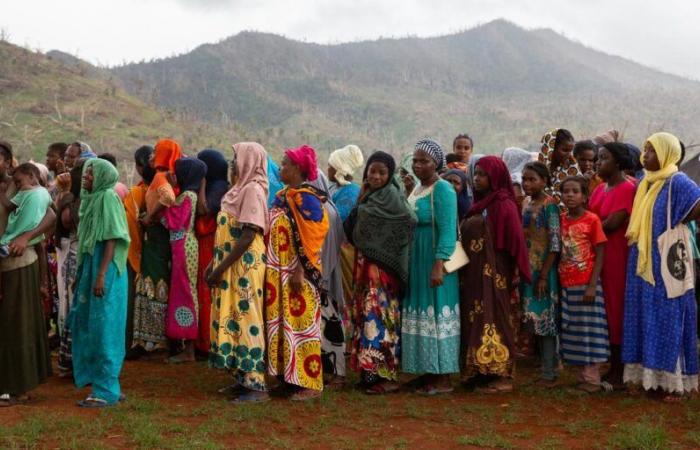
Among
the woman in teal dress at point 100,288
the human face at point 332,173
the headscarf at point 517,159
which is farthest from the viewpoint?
the headscarf at point 517,159

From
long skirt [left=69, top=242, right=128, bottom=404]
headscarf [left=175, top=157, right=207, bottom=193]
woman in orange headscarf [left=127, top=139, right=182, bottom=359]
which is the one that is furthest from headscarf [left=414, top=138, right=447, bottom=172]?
woman in orange headscarf [left=127, top=139, right=182, bottom=359]

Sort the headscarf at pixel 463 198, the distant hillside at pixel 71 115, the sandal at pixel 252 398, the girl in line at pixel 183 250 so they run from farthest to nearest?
1. the distant hillside at pixel 71 115
2. the girl in line at pixel 183 250
3. the headscarf at pixel 463 198
4. the sandal at pixel 252 398

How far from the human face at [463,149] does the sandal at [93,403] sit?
4.79 metres

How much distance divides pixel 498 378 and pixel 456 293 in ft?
2.65

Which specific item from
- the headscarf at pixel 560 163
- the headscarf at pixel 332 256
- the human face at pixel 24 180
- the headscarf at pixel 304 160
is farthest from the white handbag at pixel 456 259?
the human face at pixel 24 180

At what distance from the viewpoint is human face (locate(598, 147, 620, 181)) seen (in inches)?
239

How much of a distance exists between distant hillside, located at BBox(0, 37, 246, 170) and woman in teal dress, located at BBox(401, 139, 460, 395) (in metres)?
18.6

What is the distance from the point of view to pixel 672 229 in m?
5.58

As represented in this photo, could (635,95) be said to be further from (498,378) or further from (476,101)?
(498,378)

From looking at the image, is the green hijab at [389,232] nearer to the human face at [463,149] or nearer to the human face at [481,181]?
the human face at [481,181]

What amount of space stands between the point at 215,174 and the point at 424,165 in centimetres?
247

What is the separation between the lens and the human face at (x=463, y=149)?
8.52 meters

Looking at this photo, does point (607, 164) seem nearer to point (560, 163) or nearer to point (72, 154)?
point (560, 163)

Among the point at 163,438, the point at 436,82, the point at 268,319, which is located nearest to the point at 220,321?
the point at 268,319
